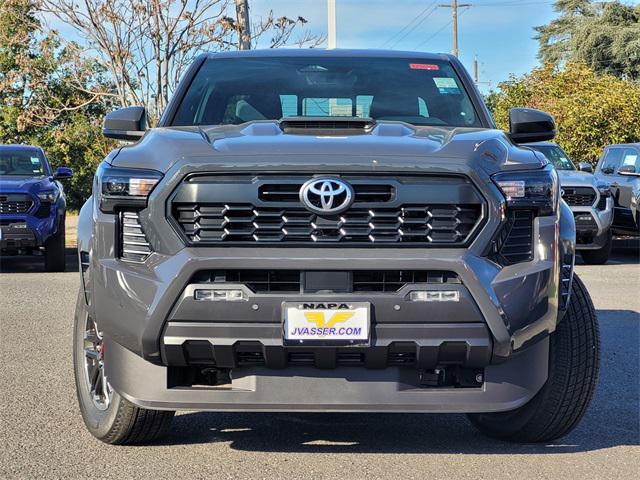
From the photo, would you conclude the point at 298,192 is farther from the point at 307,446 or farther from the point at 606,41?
the point at 606,41

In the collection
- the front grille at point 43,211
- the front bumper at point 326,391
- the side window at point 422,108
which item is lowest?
the front grille at point 43,211

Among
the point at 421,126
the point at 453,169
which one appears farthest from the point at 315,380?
the point at 421,126

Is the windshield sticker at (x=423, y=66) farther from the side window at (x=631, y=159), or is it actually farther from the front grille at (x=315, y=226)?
the side window at (x=631, y=159)

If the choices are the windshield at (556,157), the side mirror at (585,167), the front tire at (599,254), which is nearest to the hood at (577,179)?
the side mirror at (585,167)

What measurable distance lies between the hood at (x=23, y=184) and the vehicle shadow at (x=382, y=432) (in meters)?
9.69

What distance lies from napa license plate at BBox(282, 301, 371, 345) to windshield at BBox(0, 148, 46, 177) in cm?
1201

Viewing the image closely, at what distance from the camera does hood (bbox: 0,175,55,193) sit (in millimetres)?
14523

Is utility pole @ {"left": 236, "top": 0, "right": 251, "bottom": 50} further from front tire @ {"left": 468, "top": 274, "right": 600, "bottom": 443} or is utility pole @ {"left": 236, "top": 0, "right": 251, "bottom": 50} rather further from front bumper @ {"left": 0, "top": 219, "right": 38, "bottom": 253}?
front tire @ {"left": 468, "top": 274, "right": 600, "bottom": 443}

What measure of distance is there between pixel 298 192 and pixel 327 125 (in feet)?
2.44

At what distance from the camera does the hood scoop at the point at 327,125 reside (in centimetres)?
471

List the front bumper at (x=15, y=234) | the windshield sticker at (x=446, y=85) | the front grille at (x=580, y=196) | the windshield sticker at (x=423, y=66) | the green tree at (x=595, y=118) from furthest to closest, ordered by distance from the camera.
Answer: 1. the green tree at (x=595, y=118)
2. the front grille at (x=580, y=196)
3. the front bumper at (x=15, y=234)
4. the windshield sticker at (x=423, y=66)
5. the windshield sticker at (x=446, y=85)

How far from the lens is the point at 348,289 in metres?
4.16

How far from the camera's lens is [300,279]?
4.18 meters

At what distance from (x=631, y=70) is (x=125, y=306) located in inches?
1668
